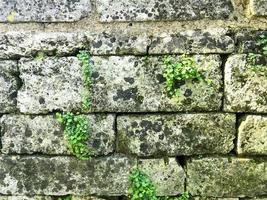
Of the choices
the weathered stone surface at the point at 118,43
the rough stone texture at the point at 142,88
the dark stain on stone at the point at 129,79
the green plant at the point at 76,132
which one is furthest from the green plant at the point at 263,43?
the green plant at the point at 76,132

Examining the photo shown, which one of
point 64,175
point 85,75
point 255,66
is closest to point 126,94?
point 85,75

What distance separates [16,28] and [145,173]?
1.17 m

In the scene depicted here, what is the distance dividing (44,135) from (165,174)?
2.56 ft

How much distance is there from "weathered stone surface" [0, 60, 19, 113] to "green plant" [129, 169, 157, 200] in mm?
850

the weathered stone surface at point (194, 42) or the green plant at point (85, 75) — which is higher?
the weathered stone surface at point (194, 42)

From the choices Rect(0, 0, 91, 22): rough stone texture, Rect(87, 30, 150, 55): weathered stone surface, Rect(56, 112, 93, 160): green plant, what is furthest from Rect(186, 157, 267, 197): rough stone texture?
Rect(0, 0, 91, 22): rough stone texture

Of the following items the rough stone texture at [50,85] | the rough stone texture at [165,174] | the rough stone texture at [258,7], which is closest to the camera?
the rough stone texture at [258,7]

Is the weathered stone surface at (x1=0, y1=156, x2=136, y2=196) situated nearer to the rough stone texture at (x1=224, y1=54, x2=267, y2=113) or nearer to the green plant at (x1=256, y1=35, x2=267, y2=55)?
the rough stone texture at (x1=224, y1=54, x2=267, y2=113)

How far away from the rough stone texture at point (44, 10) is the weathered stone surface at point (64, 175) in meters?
0.85

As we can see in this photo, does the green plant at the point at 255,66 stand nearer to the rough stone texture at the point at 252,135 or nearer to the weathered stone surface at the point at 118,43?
the rough stone texture at the point at 252,135

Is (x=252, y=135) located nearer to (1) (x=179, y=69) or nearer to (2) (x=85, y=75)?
(1) (x=179, y=69)

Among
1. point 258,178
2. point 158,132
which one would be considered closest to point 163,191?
point 158,132

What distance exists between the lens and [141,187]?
273cm

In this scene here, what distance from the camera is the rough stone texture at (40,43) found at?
8.44 ft
